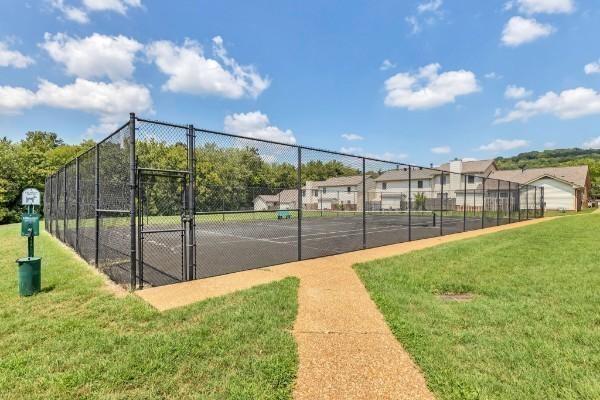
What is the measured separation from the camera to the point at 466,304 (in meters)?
4.60

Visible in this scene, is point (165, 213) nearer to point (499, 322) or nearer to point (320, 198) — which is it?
point (499, 322)

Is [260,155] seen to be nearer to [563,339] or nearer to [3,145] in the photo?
[563,339]

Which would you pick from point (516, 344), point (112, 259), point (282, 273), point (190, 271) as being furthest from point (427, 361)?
point (112, 259)

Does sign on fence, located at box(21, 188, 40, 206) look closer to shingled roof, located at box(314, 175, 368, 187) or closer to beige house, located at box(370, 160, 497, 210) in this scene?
shingled roof, located at box(314, 175, 368, 187)

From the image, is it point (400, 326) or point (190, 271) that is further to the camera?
point (190, 271)

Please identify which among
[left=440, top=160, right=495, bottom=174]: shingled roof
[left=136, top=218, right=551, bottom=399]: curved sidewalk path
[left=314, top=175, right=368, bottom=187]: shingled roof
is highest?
[left=440, top=160, right=495, bottom=174]: shingled roof

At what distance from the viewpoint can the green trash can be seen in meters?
4.98

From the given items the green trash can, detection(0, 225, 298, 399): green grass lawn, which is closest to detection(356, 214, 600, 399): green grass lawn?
detection(0, 225, 298, 399): green grass lawn

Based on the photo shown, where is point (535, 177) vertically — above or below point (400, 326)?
above

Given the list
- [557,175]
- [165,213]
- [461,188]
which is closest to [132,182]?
[165,213]

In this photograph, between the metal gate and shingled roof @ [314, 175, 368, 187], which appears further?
shingled roof @ [314, 175, 368, 187]

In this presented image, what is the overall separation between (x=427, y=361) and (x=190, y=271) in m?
4.41

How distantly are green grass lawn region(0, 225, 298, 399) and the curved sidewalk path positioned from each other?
0.21 metres

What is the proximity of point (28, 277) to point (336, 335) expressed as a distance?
4.70 metres
